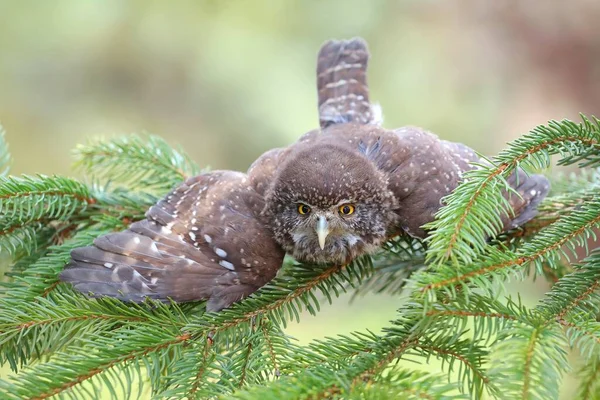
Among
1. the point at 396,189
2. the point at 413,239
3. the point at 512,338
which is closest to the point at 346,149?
the point at 396,189

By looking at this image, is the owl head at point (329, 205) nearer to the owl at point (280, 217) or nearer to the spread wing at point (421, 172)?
the owl at point (280, 217)

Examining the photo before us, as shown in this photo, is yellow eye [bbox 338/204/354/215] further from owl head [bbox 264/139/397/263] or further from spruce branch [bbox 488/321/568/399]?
spruce branch [bbox 488/321/568/399]

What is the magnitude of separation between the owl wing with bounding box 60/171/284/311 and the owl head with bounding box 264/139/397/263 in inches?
5.1

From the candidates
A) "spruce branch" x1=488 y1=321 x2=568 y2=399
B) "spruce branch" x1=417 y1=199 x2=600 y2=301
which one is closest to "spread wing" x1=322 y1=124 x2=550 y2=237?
"spruce branch" x1=417 y1=199 x2=600 y2=301

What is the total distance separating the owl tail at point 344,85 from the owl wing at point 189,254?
1198mm

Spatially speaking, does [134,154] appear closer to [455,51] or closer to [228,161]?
[228,161]

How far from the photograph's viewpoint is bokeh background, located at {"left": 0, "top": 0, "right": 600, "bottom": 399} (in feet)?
23.8

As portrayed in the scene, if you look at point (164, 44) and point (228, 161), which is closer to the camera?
point (164, 44)

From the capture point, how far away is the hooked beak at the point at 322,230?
2936 millimetres

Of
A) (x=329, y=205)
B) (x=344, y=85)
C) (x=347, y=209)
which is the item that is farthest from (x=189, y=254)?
(x=344, y=85)

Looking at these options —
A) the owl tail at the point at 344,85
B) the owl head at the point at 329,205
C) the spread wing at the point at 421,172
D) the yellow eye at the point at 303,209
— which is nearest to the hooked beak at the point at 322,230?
the owl head at the point at 329,205

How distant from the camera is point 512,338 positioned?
176 centimetres

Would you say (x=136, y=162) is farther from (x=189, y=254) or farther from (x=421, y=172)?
(x=421, y=172)

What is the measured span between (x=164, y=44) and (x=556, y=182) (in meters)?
5.56
